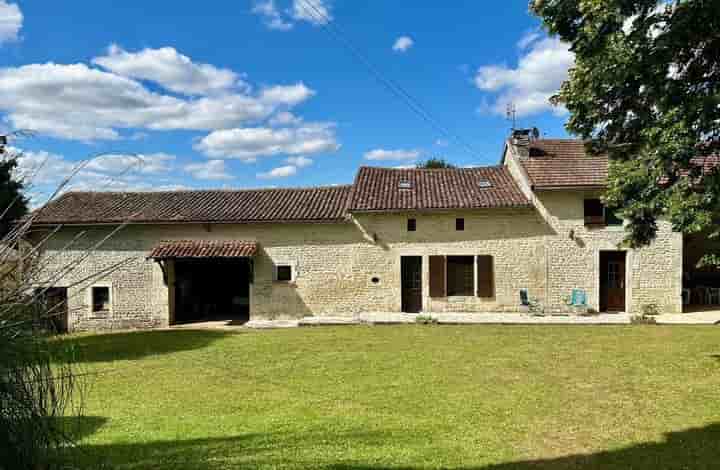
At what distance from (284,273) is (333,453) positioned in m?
11.7

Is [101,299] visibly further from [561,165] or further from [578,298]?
[561,165]

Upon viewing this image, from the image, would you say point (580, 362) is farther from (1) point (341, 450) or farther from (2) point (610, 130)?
(1) point (341, 450)

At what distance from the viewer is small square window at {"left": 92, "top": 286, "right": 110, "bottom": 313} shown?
654 inches

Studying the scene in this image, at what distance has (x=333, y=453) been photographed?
15.3 ft

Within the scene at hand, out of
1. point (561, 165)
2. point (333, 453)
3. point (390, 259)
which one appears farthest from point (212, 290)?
point (333, 453)

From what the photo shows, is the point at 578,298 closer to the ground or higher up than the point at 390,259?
closer to the ground

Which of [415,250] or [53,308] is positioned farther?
Result: [415,250]

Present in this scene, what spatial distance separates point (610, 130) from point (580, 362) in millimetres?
4432

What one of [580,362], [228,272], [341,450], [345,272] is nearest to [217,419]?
[341,450]

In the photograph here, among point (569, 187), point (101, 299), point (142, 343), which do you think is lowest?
point (142, 343)

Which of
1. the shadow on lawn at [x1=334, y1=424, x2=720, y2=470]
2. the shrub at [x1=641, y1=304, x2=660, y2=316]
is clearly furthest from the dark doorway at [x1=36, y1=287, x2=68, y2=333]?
the shrub at [x1=641, y1=304, x2=660, y2=316]

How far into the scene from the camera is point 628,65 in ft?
22.1

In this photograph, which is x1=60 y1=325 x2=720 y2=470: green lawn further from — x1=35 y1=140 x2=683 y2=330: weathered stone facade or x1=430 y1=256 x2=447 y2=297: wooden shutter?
x1=430 y1=256 x2=447 y2=297: wooden shutter

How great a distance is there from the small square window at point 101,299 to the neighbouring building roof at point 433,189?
9.71 meters
